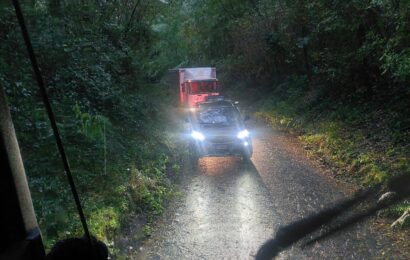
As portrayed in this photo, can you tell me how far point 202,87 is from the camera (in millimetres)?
22812

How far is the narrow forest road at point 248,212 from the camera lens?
7176 mm

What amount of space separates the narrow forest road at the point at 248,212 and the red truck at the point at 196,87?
27.8ft

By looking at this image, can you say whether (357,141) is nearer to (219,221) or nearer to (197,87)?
(219,221)

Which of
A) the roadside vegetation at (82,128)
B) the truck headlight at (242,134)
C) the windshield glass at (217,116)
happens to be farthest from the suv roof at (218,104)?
the roadside vegetation at (82,128)

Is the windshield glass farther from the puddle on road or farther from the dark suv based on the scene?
the puddle on road

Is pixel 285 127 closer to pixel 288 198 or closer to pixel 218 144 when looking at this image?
pixel 218 144

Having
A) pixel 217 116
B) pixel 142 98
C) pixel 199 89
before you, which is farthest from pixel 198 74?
pixel 217 116

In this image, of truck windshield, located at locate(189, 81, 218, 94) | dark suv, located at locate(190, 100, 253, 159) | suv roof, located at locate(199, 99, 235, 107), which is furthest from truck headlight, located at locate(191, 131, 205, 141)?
truck windshield, located at locate(189, 81, 218, 94)

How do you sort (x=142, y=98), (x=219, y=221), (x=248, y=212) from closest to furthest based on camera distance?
(x=219, y=221)
(x=248, y=212)
(x=142, y=98)

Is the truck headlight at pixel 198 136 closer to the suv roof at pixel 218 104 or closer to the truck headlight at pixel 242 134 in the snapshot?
the truck headlight at pixel 242 134

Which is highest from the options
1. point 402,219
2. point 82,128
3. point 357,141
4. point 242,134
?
point 82,128

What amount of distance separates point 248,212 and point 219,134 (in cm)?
450

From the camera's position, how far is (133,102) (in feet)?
51.6

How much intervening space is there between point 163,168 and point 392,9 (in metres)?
8.22
